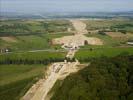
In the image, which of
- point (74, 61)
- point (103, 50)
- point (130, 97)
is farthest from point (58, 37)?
point (130, 97)

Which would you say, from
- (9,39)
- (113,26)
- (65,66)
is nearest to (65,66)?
(65,66)

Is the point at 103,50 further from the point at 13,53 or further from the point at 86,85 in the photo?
the point at 86,85

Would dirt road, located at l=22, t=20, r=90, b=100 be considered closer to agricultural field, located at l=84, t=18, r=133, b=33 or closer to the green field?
the green field

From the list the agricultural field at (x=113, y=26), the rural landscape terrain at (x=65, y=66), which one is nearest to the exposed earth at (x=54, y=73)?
the rural landscape terrain at (x=65, y=66)

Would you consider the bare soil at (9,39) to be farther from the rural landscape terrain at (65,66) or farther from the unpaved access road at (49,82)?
the unpaved access road at (49,82)

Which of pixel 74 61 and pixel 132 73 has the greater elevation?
pixel 132 73
